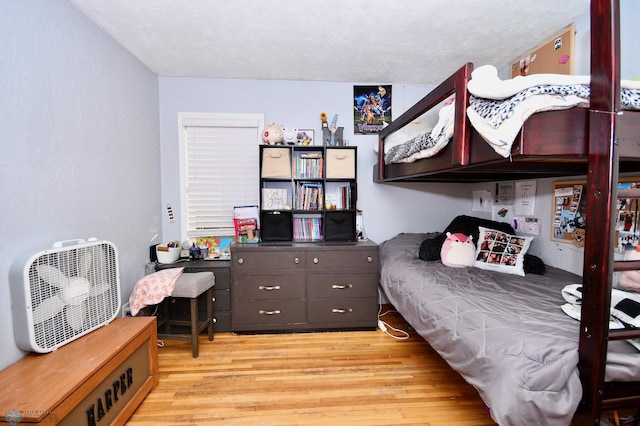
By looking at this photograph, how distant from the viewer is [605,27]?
895mm

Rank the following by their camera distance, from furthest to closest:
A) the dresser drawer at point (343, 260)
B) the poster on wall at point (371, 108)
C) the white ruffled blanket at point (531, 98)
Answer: the poster on wall at point (371, 108) < the dresser drawer at point (343, 260) < the white ruffled blanket at point (531, 98)

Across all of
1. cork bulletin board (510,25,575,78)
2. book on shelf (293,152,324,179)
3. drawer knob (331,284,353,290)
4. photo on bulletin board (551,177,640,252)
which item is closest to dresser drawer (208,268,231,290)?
drawer knob (331,284,353,290)

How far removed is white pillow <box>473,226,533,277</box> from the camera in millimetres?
2049

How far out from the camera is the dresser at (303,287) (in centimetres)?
239

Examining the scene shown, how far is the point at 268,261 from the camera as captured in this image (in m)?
2.40

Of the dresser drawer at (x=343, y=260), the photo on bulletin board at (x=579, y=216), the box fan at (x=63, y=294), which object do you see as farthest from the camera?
the dresser drawer at (x=343, y=260)

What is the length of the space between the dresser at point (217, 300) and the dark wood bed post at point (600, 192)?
225 centimetres

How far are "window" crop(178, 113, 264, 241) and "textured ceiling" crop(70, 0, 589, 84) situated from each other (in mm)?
467

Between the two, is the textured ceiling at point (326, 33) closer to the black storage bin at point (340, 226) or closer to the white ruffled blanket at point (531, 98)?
the white ruffled blanket at point (531, 98)

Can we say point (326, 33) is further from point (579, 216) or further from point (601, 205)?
point (579, 216)

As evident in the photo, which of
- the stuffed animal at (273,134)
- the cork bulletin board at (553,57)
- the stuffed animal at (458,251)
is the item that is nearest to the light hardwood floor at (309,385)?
the stuffed animal at (458,251)

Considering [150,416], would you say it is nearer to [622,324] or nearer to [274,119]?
[622,324]

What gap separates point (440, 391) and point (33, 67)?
290 centimetres

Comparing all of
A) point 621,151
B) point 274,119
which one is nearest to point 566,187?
point 621,151
